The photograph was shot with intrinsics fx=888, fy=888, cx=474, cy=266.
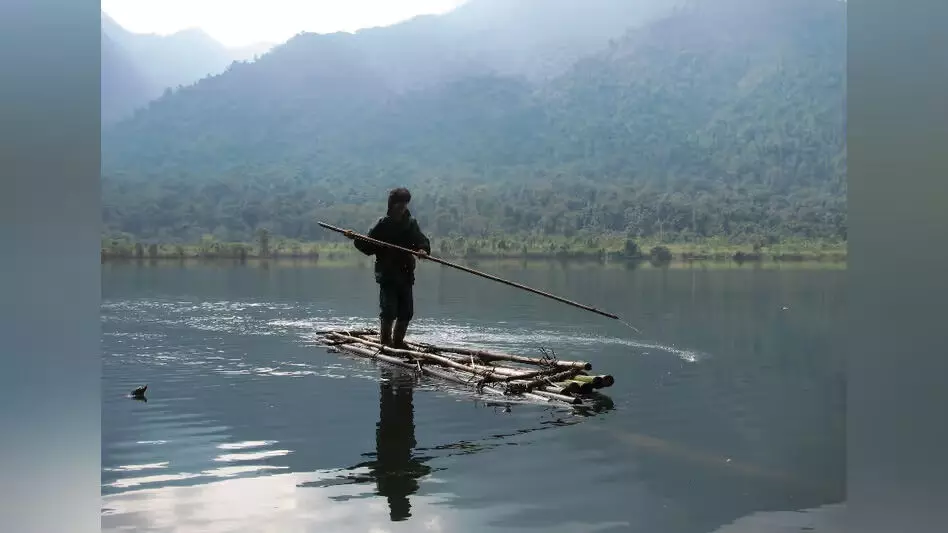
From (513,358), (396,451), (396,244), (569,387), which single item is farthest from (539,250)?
(396,451)

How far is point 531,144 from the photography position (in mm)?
165125

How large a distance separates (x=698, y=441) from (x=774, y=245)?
99.0 meters

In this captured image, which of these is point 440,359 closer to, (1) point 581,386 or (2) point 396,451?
(1) point 581,386

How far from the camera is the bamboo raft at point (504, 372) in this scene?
11703mm

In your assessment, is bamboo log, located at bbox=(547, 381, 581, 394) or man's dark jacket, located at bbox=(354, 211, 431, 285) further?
man's dark jacket, located at bbox=(354, 211, 431, 285)

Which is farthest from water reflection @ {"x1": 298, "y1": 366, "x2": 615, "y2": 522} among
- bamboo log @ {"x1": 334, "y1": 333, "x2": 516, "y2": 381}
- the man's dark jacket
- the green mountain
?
the green mountain

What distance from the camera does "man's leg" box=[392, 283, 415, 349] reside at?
1425cm

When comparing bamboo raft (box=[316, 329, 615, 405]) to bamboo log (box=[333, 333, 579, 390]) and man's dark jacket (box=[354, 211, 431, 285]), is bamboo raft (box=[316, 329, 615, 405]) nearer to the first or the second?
bamboo log (box=[333, 333, 579, 390])

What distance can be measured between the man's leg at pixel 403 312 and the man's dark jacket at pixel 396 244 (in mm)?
227

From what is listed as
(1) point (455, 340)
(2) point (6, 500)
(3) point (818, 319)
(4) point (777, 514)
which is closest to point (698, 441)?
(4) point (777, 514)

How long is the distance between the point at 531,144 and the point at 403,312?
152844mm

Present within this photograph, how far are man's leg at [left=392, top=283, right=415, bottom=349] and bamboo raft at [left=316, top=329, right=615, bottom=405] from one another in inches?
6.6

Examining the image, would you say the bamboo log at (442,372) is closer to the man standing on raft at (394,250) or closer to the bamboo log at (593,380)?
the bamboo log at (593,380)

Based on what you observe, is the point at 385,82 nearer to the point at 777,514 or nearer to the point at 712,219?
the point at 712,219
